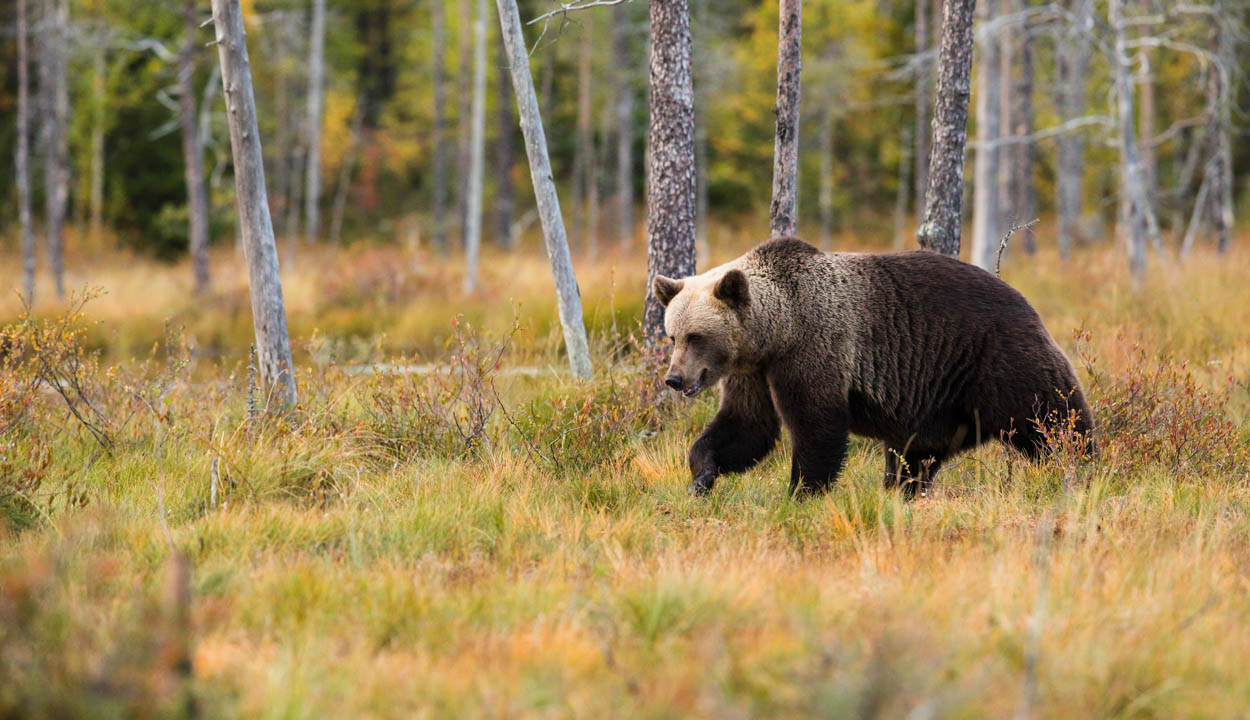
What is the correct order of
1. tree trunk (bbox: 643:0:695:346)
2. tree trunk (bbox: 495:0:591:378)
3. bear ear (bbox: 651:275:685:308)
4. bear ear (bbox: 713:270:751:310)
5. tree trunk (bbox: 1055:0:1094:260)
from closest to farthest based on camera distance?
bear ear (bbox: 713:270:751:310), bear ear (bbox: 651:275:685:308), tree trunk (bbox: 495:0:591:378), tree trunk (bbox: 643:0:695:346), tree trunk (bbox: 1055:0:1094:260)

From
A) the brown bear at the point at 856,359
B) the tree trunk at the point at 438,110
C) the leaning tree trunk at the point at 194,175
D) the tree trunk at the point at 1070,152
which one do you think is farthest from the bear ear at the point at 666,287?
the tree trunk at the point at 438,110

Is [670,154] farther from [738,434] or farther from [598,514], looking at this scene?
[598,514]

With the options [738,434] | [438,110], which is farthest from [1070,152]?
[738,434]

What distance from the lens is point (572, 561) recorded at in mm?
4430

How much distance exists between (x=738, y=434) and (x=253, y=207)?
12.1 feet

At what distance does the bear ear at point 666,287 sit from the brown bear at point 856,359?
0.04 feet

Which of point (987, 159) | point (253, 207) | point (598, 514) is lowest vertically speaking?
point (598, 514)

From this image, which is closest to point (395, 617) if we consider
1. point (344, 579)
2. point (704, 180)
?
point (344, 579)

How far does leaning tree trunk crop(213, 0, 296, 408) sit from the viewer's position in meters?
6.99

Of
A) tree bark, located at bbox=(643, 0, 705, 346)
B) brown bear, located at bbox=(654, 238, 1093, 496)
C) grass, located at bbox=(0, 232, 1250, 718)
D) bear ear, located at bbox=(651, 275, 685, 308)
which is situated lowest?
grass, located at bbox=(0, 232, 1250, 718)

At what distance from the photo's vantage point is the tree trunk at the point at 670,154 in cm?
811

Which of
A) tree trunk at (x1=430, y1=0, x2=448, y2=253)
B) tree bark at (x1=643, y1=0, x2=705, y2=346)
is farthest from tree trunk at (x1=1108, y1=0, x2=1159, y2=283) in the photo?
tree trunk at (x1=430, y1=0, x2=448, y2=253)

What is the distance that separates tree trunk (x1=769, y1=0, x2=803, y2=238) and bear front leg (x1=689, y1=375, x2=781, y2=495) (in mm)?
2106

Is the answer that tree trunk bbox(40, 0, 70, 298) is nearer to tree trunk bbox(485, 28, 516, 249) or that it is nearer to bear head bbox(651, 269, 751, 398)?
tree trunk bbox(485, 28, 516, 249)
